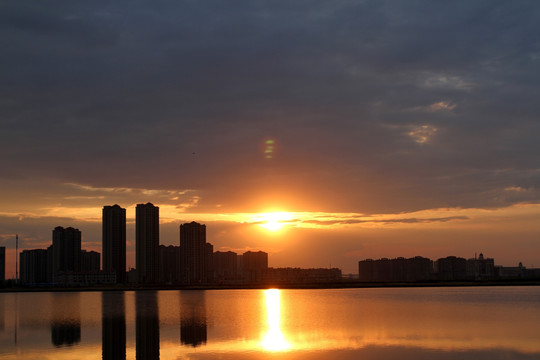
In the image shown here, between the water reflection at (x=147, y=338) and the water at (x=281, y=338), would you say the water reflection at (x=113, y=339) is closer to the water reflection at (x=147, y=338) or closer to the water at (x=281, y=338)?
the water at (x=281, y=338)

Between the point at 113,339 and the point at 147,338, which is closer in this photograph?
the point at 113,339

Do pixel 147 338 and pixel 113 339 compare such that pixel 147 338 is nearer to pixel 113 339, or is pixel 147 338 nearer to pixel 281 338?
pixel 113 339

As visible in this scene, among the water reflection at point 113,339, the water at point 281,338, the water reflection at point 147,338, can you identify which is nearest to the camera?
the water at point 281,338

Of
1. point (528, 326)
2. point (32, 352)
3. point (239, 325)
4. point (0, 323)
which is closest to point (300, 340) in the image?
point (239, 325)

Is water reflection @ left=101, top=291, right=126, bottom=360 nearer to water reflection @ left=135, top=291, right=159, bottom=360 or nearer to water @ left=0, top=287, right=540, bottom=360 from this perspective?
water @ left=0, top=287, right=540, bottom=360

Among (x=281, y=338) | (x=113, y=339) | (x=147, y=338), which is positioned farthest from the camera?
(x=147, y=338)

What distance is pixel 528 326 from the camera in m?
70.4

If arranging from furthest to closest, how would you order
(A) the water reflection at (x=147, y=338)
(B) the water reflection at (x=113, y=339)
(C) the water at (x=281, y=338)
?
(B) the water reflection at (x=113, y=339), (A) the water reflection at (x=147, y=338), (C) the water at (x=281, y=338)

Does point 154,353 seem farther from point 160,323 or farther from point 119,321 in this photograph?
point 119,321

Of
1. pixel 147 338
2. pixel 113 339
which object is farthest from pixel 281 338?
pixel 113 339

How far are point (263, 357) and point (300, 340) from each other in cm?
1202

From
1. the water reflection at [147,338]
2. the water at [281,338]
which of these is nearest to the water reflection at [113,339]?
the water at [281,338]

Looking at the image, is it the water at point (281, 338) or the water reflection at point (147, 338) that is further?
the water reflection at point (147, 338)

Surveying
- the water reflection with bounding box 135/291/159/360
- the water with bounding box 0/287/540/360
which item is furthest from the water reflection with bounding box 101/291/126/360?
the water reflection with bounding box 135/291/159/360
